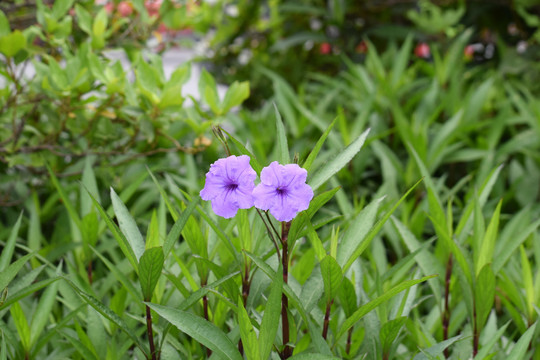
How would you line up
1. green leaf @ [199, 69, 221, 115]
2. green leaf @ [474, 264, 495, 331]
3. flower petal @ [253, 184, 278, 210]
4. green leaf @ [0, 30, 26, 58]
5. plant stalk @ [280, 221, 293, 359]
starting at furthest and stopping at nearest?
green leaf @ [199, 69, 221, 115], green leaf @ [0, 30, 26, 58], green leaf @ [474, 264, 495, 331], plant stalk @ [280, 221, 293, 359], flower petal @ [253, 184, 278, 210]

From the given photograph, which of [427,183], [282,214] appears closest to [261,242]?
[282,214]

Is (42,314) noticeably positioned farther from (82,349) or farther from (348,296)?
(348,296)

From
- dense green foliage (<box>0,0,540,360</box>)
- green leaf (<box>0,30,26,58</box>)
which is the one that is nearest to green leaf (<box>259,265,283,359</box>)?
dense green foliage (<box>0,0,540,360</box>)

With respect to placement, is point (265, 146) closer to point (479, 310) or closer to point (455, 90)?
point (455, 90)

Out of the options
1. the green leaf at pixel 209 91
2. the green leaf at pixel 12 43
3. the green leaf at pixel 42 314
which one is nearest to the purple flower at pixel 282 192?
the green leaf at pixel 42 314

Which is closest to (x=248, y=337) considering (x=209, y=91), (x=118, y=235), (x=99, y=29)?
(x=118, y=235)

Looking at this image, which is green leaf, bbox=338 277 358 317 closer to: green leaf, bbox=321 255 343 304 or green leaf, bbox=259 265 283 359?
green leaf, bbox=321 255 343 304
